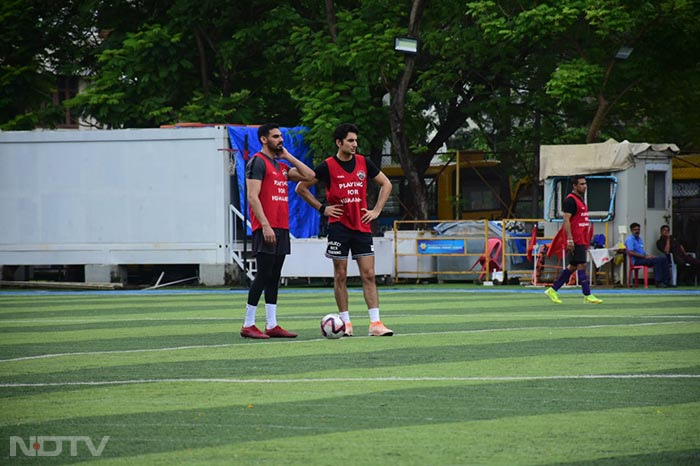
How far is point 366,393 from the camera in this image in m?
8.27

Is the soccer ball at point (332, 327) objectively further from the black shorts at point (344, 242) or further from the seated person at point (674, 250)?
the seated person at point (674, 250)

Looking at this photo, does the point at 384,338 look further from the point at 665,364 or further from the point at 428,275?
the point at 428,275

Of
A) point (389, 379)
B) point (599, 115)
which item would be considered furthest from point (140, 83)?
point (389, 379)

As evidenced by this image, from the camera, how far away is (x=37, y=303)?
73.6 ft

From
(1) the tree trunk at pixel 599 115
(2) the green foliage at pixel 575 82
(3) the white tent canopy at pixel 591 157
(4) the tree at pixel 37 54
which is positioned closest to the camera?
(3) the white tent canopy at pixel 591 157

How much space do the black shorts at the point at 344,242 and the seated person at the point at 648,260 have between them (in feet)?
54.1

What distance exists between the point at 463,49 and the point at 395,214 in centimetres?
716

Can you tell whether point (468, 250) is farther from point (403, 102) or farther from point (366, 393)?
point (366, 393)

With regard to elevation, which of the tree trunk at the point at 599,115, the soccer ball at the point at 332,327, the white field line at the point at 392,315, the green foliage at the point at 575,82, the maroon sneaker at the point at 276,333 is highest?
the green foliage at the point at 575,82

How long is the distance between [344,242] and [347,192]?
0.52 meters

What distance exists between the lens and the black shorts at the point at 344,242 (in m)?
12.8

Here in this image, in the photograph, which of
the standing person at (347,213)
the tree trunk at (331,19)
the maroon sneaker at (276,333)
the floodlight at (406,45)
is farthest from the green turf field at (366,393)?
the tree trunk at (331,19)

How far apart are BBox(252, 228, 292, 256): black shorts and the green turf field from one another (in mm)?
940

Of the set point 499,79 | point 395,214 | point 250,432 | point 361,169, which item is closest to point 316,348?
point 361,169
